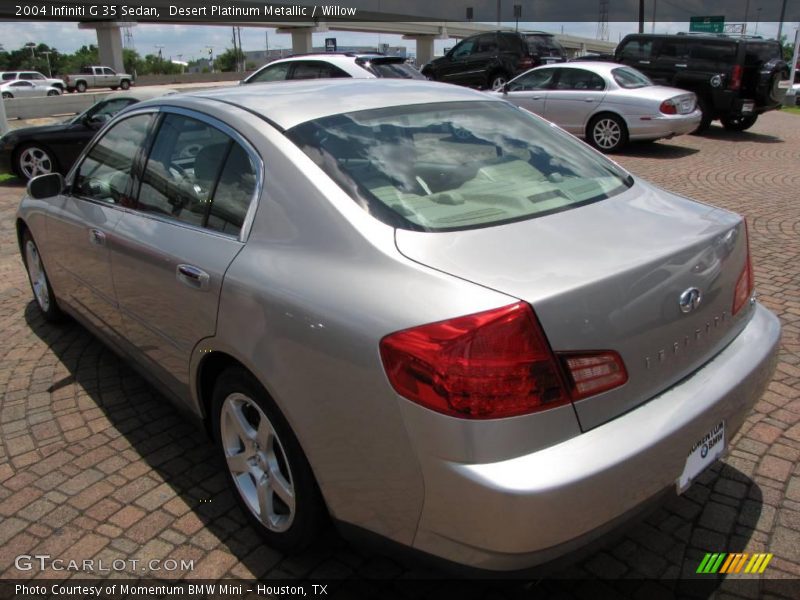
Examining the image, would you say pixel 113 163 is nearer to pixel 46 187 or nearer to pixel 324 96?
pixel 46 187

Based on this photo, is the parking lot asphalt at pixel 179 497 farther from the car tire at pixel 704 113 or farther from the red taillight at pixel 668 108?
the car tire at pixel 704 113

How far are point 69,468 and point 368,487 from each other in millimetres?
1855

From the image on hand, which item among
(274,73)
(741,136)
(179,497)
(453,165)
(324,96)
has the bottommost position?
(179,497)

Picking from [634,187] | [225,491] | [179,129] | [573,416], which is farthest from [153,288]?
[634,187]

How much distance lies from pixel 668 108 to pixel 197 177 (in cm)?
1044

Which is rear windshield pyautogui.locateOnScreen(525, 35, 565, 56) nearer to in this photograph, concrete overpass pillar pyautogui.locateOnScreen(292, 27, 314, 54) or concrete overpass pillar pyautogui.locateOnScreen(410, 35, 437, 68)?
concrete overpass pillar pyautogui.locateOnScreen(292, 27, 314, 54)

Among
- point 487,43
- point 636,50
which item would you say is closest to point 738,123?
point 636,50

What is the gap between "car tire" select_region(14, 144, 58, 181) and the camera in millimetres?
10320

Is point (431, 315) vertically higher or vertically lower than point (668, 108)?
lower

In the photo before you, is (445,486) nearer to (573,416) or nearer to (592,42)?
(573,416)

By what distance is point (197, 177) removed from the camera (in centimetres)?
280

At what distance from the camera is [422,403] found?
177cm

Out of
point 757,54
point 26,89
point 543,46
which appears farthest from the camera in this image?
point 26,89

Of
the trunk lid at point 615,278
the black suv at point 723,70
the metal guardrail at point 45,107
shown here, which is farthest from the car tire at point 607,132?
the metal guardrail at point 45,107
